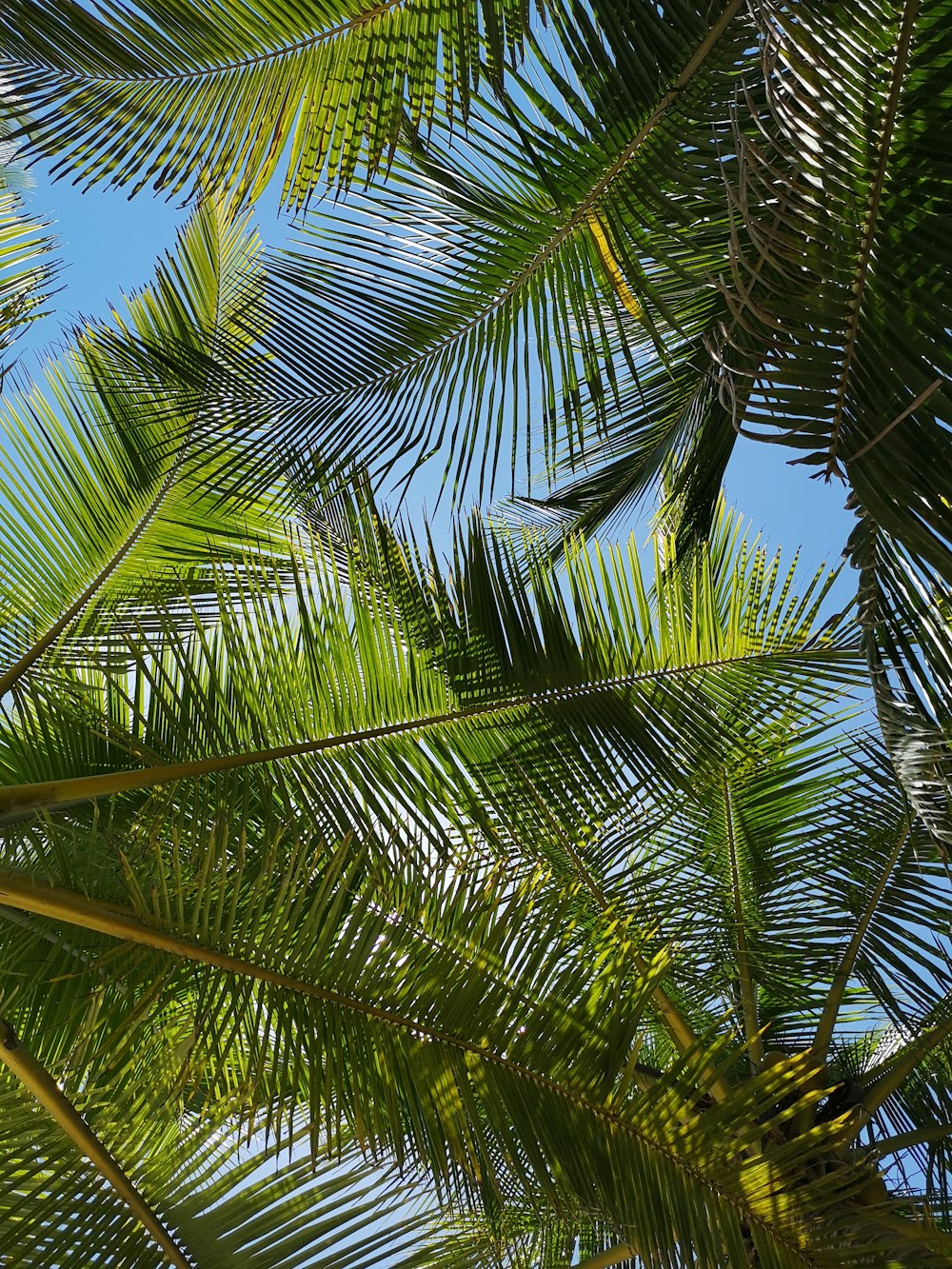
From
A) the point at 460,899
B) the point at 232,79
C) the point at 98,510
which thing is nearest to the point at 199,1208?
the point at 460,899

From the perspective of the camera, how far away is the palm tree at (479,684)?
1823 mm

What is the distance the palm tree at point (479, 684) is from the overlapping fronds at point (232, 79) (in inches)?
0.4

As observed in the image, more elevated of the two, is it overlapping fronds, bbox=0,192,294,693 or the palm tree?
overlapping fronds, bbox=0,192,294,693

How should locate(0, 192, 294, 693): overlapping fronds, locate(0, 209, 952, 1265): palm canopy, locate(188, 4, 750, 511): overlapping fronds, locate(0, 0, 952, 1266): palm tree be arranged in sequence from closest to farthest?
locate(0, 0, 952, 1266): palm tree, locate(0, 209, 952, 1265): palm canopy, locate(188, 4, 750, 511): overlapping fronds, locate(0, 192, 294, 693): overlapping fronds

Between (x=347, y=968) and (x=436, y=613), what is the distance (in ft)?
4.31

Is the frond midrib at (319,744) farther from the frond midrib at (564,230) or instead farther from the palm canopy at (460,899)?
the frond midrib at (564,230)

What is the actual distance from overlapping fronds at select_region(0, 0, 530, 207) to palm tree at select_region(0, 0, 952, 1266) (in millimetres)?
10

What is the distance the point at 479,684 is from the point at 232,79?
1.72 metres

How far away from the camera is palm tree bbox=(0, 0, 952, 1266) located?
5.98 ft

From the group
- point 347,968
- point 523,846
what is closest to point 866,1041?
point 523,846

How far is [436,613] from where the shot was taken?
3334mm

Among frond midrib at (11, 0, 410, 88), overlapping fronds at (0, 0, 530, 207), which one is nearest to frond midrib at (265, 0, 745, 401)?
overlapping fronds at (0, 0, 530, 207)

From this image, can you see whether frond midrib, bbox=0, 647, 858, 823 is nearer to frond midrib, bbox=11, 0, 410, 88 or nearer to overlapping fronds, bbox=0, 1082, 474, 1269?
overlapping fronds, bbox=0, 1082, 474, 1269

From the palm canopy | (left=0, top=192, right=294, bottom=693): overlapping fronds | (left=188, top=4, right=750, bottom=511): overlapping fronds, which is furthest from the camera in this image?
(left=0, top=192, right=294, bottom=693): overlapping fronds
